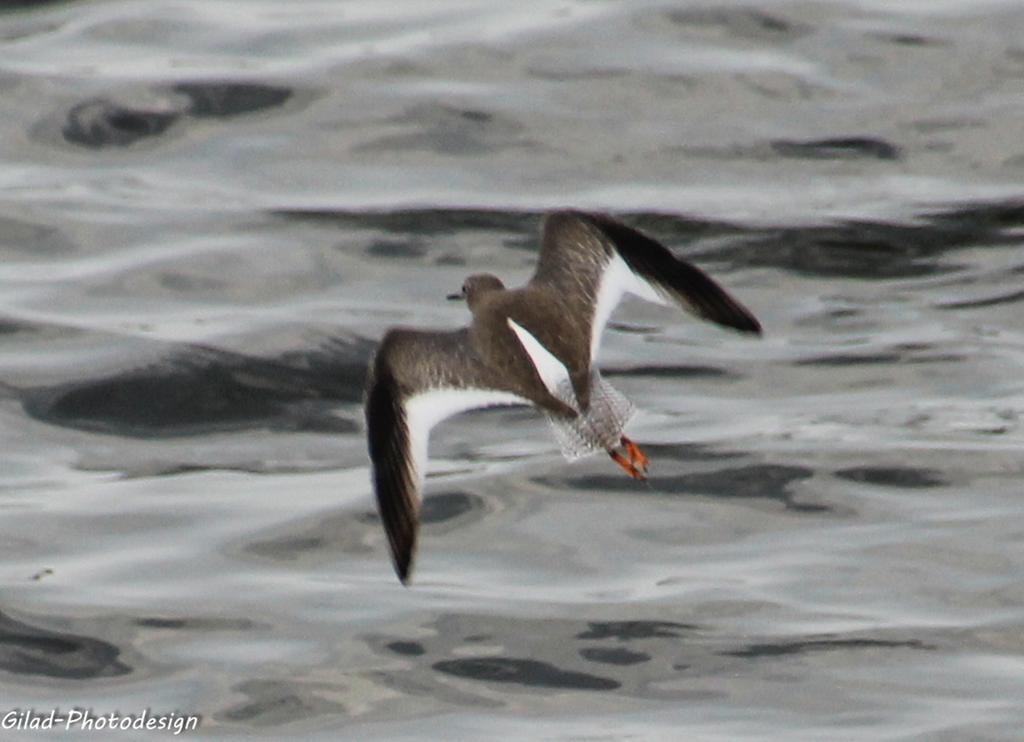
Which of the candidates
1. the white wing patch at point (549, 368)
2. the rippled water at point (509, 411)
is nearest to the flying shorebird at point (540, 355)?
the white wing patch at point (549, 368)

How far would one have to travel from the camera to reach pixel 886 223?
14812mm

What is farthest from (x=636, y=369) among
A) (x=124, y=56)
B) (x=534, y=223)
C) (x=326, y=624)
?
(x=124, y=56)

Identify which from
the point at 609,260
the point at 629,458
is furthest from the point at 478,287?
the point at 629,458

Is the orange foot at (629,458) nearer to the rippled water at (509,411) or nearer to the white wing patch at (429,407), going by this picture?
the white wing patch at (429,407)

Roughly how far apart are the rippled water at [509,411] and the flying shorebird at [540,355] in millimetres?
2047

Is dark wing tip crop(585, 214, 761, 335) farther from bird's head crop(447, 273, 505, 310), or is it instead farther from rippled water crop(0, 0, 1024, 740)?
rippled water crop(0, 0, 1024, 740)

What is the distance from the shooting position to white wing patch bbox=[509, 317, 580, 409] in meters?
7.66

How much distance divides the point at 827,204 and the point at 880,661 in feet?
18.6

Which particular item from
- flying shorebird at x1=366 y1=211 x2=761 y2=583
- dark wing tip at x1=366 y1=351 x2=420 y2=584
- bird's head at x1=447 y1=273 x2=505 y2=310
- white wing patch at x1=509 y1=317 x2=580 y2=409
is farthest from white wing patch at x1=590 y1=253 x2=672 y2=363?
dark wing tip at x1=366 y1=351 x2=420 y2=584

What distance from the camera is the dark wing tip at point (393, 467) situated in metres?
7.62

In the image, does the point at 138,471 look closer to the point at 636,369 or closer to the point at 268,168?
the point at 636,369

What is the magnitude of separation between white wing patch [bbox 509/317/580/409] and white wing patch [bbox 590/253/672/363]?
57 centimetres

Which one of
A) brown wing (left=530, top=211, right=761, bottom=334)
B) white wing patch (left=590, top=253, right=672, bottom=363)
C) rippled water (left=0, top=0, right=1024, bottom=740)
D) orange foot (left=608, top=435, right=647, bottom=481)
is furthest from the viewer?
rippled water (left=0, top=0, right=1024, bottom=740)

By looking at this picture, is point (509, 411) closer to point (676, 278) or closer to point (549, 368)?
point (676, 278)
